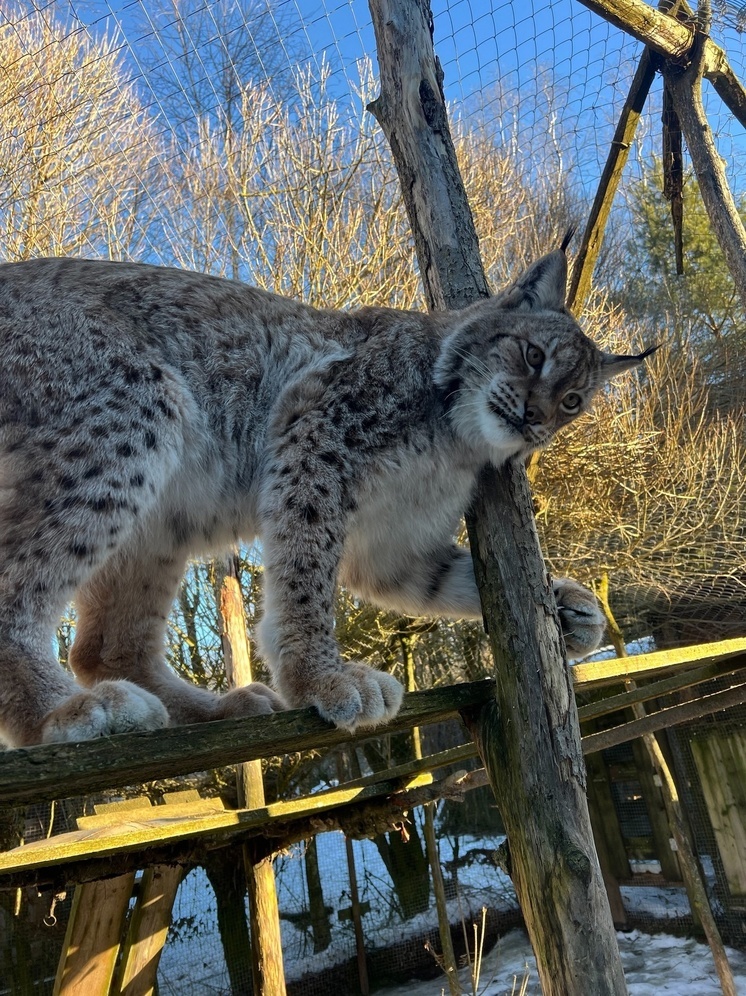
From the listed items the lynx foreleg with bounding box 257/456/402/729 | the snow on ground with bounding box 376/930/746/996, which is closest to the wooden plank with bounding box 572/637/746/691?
the lynx foreleg with bounding box 257/456/402/729

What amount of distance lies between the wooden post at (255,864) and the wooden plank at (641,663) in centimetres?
242

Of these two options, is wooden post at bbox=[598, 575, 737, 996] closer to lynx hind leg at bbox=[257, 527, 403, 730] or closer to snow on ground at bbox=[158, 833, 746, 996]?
snow on ground at bbox=[158, 833, 746, 996]

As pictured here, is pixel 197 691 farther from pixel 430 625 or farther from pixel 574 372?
pixel 430 625

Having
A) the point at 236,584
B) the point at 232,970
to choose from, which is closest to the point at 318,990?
the point at 232,970

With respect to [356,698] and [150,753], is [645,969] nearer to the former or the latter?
[356,698]

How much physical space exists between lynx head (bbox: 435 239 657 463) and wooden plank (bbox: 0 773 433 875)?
2.45 meters

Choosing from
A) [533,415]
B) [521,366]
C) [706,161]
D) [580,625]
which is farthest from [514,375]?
[706,161]

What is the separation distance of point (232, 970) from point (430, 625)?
17.5 ft

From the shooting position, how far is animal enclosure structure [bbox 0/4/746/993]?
2598mm

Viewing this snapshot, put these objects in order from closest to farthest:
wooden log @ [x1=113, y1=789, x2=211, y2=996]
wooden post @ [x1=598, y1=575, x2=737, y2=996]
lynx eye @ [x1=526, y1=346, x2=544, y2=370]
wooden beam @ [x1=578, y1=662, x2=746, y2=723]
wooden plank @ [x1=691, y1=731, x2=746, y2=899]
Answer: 1. lynx eye @ [x1=526, y1=346, x2=544, y2=370]
2. wooden beam @ [x1=578, y1=662, x2=746, y2=723]
3. wooden log @ [x1=113, y1=789, x2=211, y2=996]
4. wooden post @ [x1=598, y1=575, x2=737, y2=996]
5. wooden plank @ [x1=691, y1=731, x2=746, y2=899]

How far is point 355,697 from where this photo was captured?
2457mm

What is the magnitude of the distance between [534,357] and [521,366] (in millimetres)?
68

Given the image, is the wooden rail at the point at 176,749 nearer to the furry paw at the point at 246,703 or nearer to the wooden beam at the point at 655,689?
the furry paw at the point at 246,703

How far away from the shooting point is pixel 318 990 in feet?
38.5
